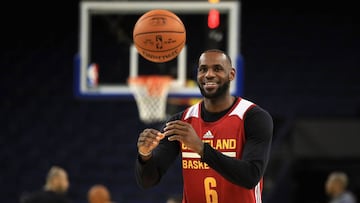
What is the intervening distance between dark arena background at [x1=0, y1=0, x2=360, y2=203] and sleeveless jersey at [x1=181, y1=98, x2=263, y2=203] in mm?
7806

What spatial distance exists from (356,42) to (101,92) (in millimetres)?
6100

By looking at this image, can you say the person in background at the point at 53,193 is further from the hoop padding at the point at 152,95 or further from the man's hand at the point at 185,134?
the man's hand at the point at 185,134

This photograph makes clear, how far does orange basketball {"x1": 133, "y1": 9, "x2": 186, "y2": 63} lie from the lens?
4070 millimetres

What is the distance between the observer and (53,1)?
1259 centimetres

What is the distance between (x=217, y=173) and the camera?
10.9 feet

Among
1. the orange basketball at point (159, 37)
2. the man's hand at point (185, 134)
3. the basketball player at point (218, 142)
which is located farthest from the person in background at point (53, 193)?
the man's hand at point (185, 134)

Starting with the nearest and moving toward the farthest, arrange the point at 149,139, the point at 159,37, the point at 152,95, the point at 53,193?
the point at 149,139, the point at 159,37, the point at 53,193, the point at 152,95

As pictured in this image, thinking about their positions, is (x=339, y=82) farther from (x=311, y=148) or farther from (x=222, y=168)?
(x=222, y=168)

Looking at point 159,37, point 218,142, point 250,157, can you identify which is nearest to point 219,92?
point 218,142

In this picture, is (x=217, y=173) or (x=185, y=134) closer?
(x=185, y=134)

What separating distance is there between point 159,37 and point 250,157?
125 cm

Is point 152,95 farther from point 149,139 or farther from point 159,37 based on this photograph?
point 149,139

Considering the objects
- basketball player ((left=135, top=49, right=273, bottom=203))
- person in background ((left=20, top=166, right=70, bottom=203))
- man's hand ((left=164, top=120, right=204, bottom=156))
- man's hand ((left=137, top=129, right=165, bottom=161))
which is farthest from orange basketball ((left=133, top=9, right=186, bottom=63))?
person in background ((left=20, top=166, right=70, bottom=203))

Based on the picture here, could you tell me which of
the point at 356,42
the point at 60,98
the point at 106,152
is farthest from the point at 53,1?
the point at 356,42
